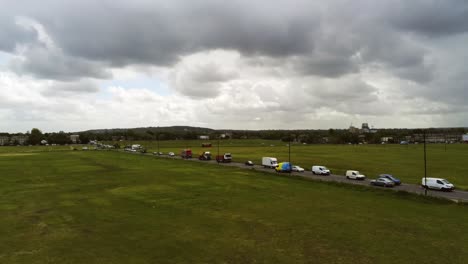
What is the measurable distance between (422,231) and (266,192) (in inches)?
754

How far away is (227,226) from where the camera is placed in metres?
24.5

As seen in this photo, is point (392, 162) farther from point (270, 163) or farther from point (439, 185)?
point (439, 185)

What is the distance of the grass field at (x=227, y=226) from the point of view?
1862 centimetres

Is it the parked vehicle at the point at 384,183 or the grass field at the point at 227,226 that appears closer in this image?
the grass field at the point at 227,226

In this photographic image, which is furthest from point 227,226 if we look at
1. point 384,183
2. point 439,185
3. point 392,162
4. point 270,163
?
point 392,162

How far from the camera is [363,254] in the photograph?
62.0 ft

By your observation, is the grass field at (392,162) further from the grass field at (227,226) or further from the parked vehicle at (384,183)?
the grass field at (227,226)

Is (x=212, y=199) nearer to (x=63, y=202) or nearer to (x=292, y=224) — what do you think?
(x=292, y=224)

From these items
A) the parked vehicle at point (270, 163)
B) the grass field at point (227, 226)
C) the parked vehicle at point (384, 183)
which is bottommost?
the grass field at point (227, 226)

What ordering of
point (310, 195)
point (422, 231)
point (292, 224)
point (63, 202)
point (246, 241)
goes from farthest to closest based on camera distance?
point (310, 195) < point (63, 202) < point (292, 224) < point (422, 231) < point (246, 241)

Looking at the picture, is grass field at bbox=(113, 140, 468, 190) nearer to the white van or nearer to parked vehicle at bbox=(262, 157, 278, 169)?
the white van

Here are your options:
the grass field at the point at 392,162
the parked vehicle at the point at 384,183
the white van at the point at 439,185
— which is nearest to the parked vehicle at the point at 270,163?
the grass field at the point at 392,162

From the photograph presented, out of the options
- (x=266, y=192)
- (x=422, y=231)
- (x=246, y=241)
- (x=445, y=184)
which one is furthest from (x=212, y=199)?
(x=445, y=184)

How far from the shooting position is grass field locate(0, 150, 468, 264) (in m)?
18.6
